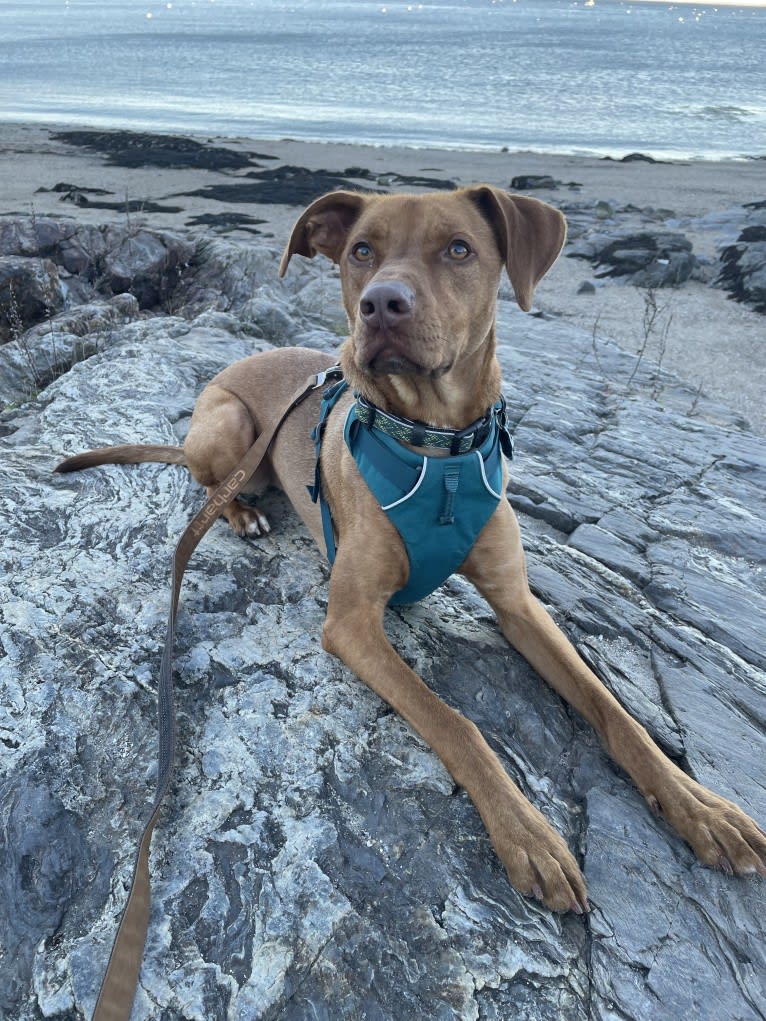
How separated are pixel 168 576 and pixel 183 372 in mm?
2672

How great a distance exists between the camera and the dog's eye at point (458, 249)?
330 cm

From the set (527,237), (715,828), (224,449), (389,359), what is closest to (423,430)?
(389,359)

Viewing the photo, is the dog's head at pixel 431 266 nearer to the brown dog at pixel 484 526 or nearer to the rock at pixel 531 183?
the brown dog at pixel 484 526

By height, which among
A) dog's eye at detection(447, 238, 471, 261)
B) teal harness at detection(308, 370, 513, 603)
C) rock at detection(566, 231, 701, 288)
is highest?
dog's eye at detection(447, 238, 471, 261)

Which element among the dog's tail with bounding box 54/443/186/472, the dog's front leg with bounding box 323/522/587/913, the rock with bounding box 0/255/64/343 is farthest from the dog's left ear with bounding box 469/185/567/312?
the rock with bounding box 0/255/64/343

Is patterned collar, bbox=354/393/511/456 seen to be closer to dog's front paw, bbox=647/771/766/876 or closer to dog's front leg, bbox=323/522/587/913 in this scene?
dog's front leg, bbox=323/522/587/913

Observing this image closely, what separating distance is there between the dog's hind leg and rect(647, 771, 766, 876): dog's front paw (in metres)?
2.41

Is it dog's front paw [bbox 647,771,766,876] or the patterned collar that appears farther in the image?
the patterned collar

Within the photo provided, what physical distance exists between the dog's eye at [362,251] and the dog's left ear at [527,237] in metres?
0.55

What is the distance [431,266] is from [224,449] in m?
1.66

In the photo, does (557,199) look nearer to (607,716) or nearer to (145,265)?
(145,265)

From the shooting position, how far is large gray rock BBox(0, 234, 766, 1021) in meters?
2.19

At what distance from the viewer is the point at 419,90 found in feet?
171

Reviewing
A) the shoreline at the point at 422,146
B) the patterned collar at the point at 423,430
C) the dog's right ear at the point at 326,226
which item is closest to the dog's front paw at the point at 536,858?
the patterned collar at the point at 423,430
